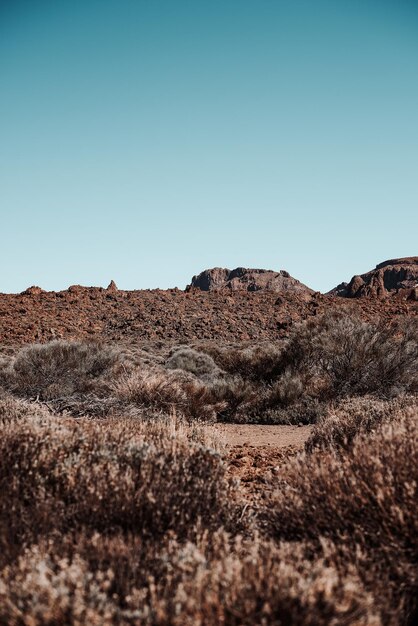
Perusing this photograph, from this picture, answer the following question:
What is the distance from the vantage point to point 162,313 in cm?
3794

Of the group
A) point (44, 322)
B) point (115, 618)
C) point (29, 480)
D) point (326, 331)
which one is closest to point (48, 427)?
point (29, 480)

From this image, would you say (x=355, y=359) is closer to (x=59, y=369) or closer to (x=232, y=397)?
(x=232, y=397)

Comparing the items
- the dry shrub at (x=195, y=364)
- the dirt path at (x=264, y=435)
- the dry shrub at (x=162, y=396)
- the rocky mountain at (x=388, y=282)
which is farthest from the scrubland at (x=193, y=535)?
the rocky mountain at (x=388, y=282)

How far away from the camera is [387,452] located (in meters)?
3.67

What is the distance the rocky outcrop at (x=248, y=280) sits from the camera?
93.2 meters

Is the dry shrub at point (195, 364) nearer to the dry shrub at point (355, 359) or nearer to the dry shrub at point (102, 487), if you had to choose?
the dry shrub at point (355, 359)

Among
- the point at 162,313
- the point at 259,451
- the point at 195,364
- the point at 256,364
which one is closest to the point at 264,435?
the point at 259,451

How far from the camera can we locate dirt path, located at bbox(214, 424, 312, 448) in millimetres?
9516

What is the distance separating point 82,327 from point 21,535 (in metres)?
31.5

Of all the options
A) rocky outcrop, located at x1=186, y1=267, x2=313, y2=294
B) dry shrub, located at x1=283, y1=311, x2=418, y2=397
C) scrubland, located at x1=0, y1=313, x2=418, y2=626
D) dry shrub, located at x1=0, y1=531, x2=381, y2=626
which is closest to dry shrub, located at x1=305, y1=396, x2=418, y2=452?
scrubland, located at x1=0, y1=313, x2=418, y2=626

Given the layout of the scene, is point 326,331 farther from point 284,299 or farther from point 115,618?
point 284,299

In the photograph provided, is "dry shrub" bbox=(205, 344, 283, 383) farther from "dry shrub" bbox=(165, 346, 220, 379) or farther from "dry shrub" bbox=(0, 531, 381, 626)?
"dry shrub" bbox=(0, 531, 381, 626)

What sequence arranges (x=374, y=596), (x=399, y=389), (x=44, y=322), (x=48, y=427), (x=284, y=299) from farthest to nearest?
1. (x=284, y=299)
2. (x=44, y=322)
3. (x=399, y=389)
4. (x=48, y=427)
5. (x=374, y=596)

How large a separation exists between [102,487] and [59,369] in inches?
447
